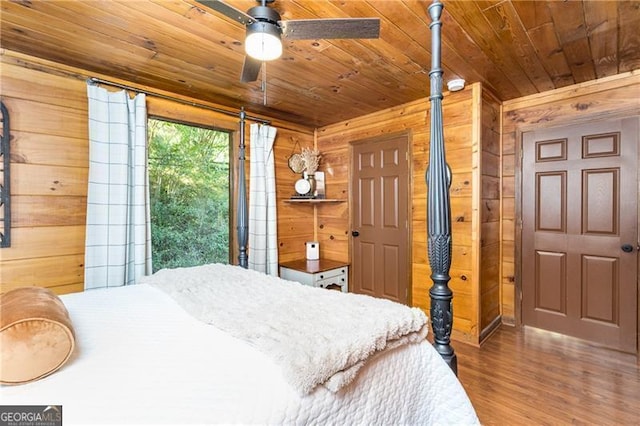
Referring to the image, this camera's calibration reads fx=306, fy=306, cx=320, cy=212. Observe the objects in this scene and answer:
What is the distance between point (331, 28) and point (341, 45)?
662 millimetres

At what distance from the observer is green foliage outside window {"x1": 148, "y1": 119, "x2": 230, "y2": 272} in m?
2.72

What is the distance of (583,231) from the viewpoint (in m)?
2.69

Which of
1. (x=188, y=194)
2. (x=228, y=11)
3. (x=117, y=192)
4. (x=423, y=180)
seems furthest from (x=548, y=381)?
(x=117, y=192)

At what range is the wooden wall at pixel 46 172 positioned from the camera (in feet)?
6.65

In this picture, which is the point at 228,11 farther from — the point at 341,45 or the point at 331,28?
the point at 341,45

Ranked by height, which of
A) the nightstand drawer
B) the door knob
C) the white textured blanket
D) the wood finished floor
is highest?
the door knob

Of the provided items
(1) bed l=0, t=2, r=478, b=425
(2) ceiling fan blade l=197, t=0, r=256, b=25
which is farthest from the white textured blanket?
(2) ceiling fan blade l=197, t=0, r=256, b=25

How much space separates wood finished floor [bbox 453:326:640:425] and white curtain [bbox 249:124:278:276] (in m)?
2.01

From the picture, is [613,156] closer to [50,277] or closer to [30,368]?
[30,368]

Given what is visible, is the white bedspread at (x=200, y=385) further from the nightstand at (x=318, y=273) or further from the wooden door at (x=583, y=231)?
the wooden door at (x=583, y=231)

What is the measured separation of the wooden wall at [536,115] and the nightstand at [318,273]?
5.49 ft

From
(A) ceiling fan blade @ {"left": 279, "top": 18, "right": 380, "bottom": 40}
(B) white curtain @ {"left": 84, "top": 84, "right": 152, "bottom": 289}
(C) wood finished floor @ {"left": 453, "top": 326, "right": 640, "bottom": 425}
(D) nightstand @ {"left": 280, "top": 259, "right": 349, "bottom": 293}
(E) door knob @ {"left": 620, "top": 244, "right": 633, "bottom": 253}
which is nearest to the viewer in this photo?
(A) ceiling fan blade @ {"left": 279, "top": 18, "right": 380, "bottom": 40}

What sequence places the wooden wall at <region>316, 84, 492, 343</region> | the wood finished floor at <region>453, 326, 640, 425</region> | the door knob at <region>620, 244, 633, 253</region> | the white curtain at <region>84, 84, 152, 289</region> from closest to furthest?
the wood finished floor at <region>453, 326, 640, 425</region> → the white curtain at <region>84, 84, 152, 289</region> → the door knob at <region>620, 244, 633, 253</region> → the wooden wall at <region>316, 84, 492, 343</region>

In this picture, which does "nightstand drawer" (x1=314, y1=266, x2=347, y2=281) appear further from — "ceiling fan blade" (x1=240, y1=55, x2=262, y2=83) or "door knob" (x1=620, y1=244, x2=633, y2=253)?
"door knob" (x1=620, y1=244, x2=633, y2=253)
